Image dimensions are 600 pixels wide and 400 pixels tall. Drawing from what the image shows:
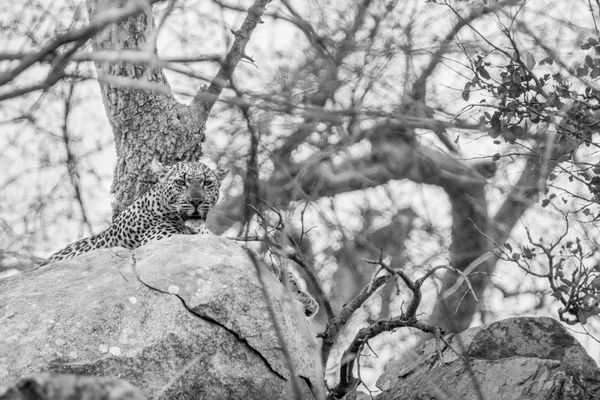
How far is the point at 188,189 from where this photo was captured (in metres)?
9.74

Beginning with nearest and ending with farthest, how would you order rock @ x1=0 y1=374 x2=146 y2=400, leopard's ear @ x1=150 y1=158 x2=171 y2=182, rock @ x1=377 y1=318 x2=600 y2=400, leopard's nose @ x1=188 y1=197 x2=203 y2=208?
rock @ x1=0 y1=374 x2=146 y2=400, rock @ x1=377 y1=318 x2=600 y2=400, leopard's nose @ x1=188 y1=197 x2=203 y2=208, leopard's ear @ x1=150 y1=158 x2=171 y2=182

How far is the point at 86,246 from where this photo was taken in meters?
9.97

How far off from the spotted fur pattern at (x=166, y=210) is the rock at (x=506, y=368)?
257 cm

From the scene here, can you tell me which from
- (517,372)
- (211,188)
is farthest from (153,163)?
(517,372)

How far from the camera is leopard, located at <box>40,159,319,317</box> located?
384 inches

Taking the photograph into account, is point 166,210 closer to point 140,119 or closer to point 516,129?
point 140,119

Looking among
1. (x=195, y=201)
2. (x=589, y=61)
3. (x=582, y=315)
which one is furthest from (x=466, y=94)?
(x=195, y=201)

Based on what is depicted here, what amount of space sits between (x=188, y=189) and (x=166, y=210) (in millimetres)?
408

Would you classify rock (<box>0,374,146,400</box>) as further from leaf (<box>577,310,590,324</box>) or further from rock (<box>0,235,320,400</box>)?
leaf (<box>577,310,590,324</box>)

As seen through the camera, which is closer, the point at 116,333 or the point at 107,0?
the point at 116,333

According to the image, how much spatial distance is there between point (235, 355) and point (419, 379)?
157 cm

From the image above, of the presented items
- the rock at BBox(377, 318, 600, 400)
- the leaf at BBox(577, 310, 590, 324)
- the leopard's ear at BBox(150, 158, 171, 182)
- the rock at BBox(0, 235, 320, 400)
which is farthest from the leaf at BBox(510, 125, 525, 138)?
the leopard's ear at BBox(150, 158, 171, 182)

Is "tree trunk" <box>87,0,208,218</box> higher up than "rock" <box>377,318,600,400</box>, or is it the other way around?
"tree trunk" <box>87,0,208,218</box>

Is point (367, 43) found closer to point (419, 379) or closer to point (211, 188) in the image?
point (211, 188)
